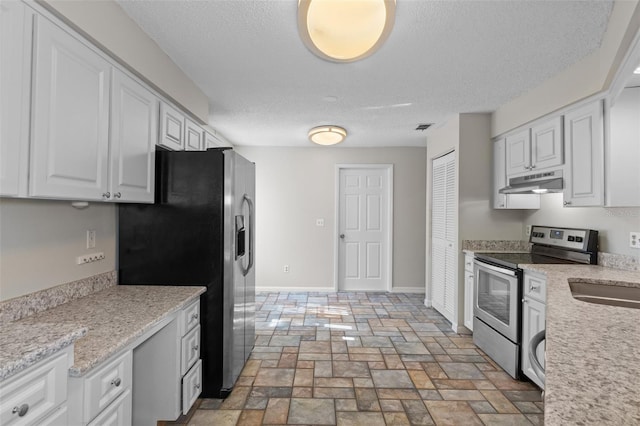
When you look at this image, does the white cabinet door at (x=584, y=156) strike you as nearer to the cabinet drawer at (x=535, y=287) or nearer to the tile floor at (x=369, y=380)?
the cabinet drawer at (x=535, y=287)

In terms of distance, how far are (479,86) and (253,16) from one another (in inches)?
79.4

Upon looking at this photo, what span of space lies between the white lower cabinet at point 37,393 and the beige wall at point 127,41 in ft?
4.53

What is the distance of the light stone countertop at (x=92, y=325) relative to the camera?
96cm

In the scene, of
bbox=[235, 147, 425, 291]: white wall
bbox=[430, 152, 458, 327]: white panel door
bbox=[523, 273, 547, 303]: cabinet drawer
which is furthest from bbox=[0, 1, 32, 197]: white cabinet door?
bbox=[235, 147, 425, 291]: white wall

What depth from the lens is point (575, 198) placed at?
2.50 m

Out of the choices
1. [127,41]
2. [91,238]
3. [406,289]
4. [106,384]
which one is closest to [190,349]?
[106,384]

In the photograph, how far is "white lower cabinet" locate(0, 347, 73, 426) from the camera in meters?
0.88

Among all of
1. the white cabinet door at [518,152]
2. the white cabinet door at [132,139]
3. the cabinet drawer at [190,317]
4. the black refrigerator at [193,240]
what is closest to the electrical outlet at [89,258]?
the black refrigerator at [193,240]

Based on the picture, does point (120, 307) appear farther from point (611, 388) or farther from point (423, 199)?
point (423, 199)

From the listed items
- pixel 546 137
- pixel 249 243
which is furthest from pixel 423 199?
pixel 249 243

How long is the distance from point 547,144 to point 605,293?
1.37 metres

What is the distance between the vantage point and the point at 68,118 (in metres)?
1.43

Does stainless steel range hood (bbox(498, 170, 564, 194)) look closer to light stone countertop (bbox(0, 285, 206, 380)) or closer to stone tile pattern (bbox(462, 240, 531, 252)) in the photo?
stone tile pattern (bbox(462, 240, 531, 252))

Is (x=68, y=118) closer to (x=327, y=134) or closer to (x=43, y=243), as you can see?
(x=43, y=243)
